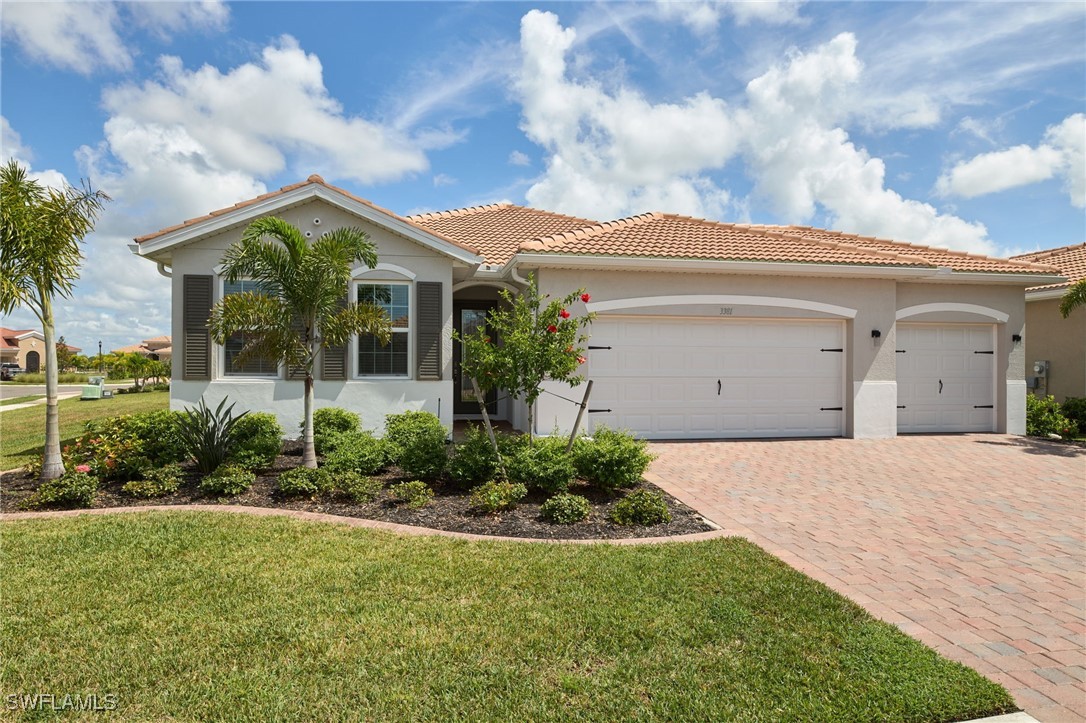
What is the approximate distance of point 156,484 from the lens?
707 centimetres

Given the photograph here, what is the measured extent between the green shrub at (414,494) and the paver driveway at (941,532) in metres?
3.16

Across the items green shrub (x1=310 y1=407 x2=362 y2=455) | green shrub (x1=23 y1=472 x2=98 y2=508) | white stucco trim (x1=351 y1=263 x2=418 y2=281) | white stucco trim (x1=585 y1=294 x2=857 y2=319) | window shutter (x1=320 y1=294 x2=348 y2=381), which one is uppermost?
white stucco trim (x1=351 y1=263 x2=418 y2=281)

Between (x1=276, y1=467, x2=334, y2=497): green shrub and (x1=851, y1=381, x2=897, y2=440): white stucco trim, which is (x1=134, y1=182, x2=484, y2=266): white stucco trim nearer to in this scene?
(x1=276, y1=467, x2=334, y2=497): green shrub

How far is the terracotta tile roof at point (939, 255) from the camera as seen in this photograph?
12.4 m

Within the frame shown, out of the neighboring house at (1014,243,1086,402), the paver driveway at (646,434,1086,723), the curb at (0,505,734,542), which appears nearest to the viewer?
the paver driveway at (646,434,1086,723)

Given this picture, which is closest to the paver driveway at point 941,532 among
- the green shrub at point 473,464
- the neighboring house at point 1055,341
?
the green shrub at point 473,464

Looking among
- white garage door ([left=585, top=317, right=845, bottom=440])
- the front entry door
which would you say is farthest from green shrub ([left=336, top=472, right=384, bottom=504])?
the front entry door

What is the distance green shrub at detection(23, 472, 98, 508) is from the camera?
257 inches

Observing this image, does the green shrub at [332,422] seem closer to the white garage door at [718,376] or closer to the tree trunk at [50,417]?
the tree trunk at [50,417]

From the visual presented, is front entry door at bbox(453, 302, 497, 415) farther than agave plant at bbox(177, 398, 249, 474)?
Yes

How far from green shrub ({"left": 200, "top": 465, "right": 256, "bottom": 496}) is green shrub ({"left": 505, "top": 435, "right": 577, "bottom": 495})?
3.29 metres

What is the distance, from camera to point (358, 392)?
1067 centimetres

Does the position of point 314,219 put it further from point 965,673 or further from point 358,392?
point 965,673

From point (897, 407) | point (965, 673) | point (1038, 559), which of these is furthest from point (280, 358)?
point (897, 407)
